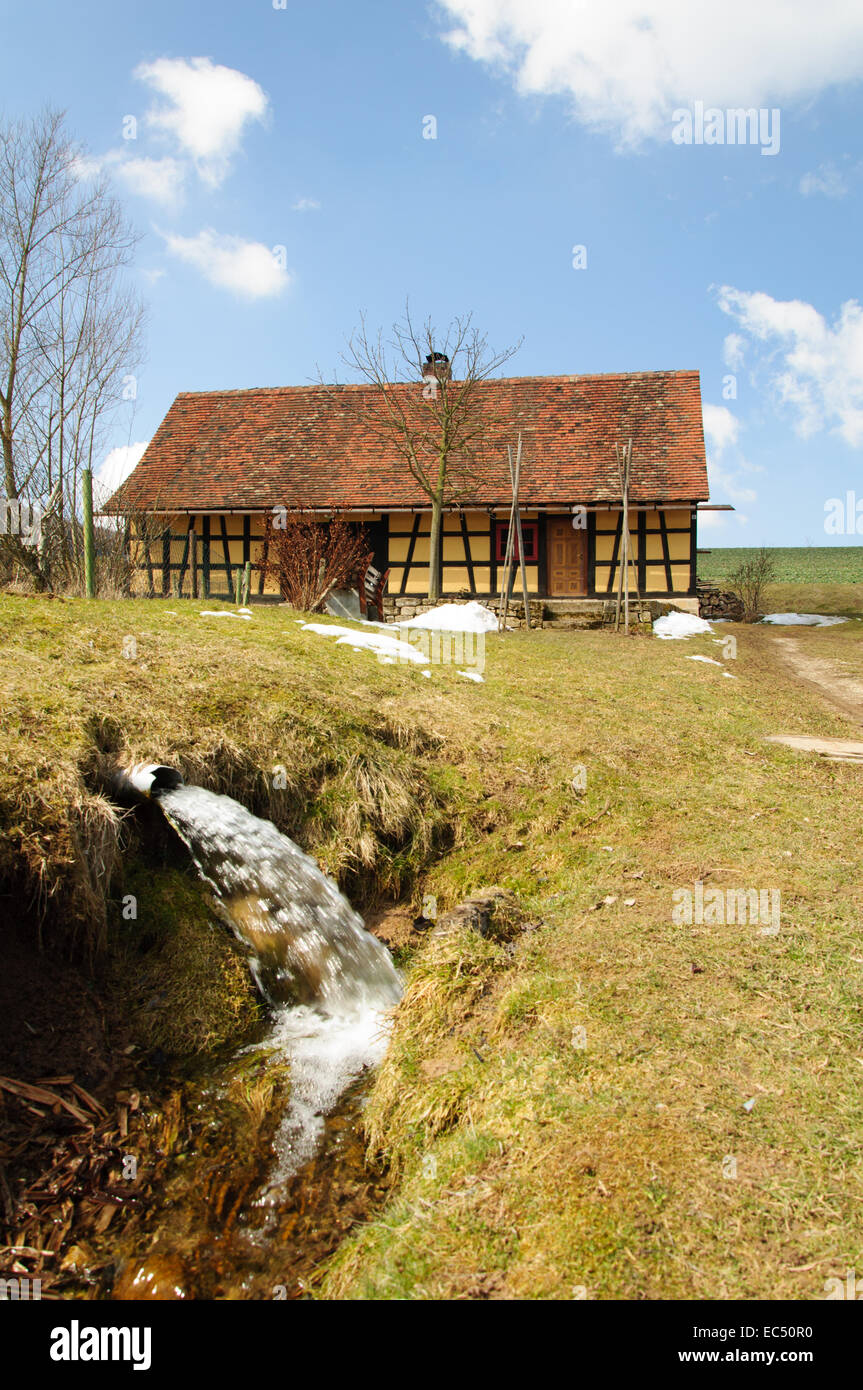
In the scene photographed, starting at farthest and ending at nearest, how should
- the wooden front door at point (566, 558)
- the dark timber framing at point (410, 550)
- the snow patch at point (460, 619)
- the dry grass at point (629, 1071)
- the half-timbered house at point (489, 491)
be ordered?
the dark timber framing at point (410, 550), the wooden front door at point (566, 558), the half-timbered house at point (489, 491), the snow patch at point (460, 619), the dry grass at point (629, 1071)

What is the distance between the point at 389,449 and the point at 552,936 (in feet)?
61.1

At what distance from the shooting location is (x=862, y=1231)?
2141mm

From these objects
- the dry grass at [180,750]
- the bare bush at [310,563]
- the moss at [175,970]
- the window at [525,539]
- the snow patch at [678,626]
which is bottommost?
the moss at [175,970]

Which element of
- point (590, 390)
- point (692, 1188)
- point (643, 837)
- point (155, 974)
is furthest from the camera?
point (590, 390)

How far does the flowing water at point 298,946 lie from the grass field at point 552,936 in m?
0.29

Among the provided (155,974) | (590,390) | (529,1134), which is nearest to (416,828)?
(155,974)

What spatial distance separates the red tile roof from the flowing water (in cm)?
1529

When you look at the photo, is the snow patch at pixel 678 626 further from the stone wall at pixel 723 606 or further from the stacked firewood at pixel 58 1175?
the stacked firewood at pixel 58 1175

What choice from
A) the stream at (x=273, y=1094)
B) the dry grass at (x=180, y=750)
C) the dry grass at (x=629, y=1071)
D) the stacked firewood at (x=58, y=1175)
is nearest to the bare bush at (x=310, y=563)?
the dry grass at (x=180, y=750)

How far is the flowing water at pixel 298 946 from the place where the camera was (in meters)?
3.67

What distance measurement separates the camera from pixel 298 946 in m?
4.27

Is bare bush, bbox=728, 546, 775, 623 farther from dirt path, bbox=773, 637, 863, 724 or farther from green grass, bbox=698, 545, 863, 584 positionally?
green grass, bbox=698, 545, 863, 584
